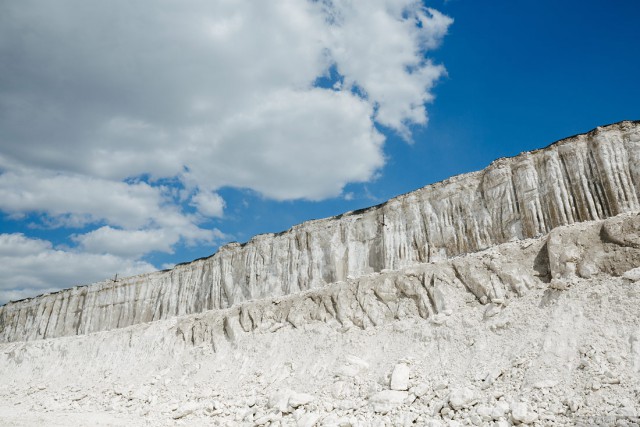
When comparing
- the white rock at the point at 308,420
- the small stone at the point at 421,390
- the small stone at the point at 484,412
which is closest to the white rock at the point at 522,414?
the small stone at the point at 484,412

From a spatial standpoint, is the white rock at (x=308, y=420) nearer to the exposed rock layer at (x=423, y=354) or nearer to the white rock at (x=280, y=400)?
the exposed rock layer at (x=423, y=354)

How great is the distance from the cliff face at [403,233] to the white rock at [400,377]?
33.0ft

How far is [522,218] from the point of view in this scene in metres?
22.2

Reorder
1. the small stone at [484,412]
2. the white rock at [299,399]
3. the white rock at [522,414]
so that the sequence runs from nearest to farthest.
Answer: the white rock at [522,414], the small stone at [484,412], the white rock at [299,399]

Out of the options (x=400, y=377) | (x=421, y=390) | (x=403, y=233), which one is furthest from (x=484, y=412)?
(x=403, y=233)

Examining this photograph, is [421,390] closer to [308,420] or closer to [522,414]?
[522,414]

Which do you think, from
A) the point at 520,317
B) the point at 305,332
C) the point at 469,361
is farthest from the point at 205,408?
the point at 520,317

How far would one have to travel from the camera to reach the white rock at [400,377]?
15188 millimetres

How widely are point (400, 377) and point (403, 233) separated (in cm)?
1280

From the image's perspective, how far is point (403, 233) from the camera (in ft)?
89.6

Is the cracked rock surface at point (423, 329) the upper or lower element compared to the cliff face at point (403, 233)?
lower

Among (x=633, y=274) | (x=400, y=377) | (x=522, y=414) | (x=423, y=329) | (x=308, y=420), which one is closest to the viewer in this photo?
(x=522, y=414)

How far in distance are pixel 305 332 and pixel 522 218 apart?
12.0 meters

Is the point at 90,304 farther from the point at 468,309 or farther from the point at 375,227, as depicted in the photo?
the point at 468,309
